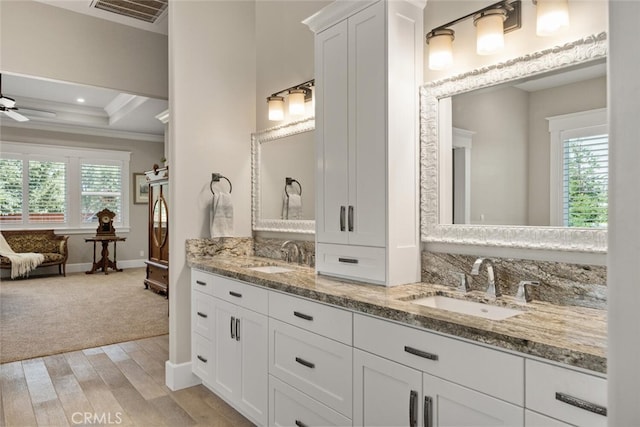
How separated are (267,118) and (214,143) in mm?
466

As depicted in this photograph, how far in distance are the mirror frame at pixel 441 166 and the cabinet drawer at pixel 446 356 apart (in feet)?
2.11

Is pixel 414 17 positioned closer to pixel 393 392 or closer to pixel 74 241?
pixel 393 392

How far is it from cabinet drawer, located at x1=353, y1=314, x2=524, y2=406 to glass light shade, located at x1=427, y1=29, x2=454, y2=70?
4.10 ft

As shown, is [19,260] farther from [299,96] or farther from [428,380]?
[428,380]

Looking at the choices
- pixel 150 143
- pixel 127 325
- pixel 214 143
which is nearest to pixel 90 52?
pixel 214 143

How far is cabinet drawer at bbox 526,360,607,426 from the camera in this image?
3.51 ft

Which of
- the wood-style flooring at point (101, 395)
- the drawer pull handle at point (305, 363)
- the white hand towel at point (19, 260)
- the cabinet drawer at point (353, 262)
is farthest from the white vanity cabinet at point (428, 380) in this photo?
the white hand towel at point (19, 260)

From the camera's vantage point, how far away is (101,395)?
2.91 metres

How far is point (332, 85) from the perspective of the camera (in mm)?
2359

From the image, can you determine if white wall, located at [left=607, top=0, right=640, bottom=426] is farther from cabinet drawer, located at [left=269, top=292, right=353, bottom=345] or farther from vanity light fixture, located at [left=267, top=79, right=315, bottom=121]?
vanity light fixture, located at [left=267, top=79, right=315, bottom=121]

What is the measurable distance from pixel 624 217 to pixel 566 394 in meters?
0.83

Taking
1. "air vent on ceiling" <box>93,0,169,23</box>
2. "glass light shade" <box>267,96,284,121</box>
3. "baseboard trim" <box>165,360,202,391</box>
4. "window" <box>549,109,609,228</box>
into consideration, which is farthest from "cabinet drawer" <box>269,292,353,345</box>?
"air vent on ceiling" <box>93,0,169,23</box>
